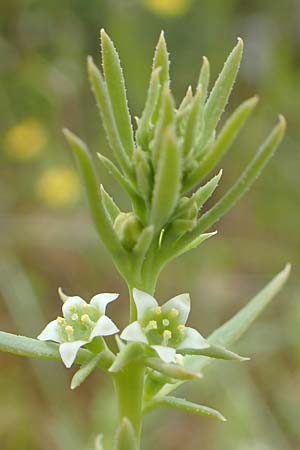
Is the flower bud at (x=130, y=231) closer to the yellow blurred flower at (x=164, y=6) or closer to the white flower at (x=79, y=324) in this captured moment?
the white flower at (x=79, y=324)

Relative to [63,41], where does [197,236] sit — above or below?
above

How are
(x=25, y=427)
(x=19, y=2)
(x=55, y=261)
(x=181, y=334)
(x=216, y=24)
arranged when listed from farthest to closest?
1. (x=216, y=24)
2. (x=19, y=2)
3. (x=55, y=261)
4. (x=25, y=427)
5. (x=181, y=334)

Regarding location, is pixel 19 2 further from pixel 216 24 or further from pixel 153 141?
pixel 153 141

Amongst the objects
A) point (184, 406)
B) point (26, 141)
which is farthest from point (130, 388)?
point (26, 141)

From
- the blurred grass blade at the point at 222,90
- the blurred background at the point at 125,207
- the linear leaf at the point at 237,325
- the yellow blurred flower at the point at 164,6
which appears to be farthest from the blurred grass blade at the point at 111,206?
the yellow blurred flower at the point at 164,6

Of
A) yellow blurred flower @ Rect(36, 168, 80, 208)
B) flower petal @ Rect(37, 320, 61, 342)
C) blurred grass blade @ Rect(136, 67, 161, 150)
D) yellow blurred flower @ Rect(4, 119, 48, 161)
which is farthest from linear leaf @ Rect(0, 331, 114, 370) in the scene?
yellow blurred flower @ Rect(4, 119, 48, 161)

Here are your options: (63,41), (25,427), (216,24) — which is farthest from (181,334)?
(216,24)

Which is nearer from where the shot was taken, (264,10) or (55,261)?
(55,261)
